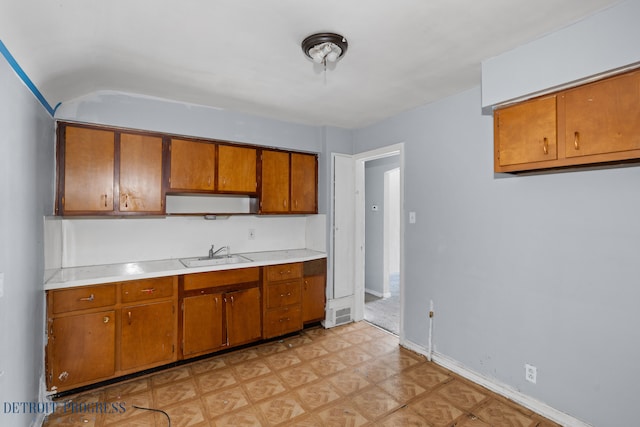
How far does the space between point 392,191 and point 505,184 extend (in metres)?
3.13

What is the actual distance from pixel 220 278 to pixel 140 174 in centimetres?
124

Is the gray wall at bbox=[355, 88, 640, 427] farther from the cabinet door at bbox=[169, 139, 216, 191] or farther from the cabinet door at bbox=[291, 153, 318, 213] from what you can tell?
the cabinet door at bbox=[169, 139, 216, 191]

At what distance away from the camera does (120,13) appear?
A: 1610 mm

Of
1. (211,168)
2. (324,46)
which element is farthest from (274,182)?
(324,46)

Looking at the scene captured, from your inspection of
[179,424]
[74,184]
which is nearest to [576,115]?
[179,424]

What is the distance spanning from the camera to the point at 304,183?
3840mm

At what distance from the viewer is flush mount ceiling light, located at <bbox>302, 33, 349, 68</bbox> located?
183cm

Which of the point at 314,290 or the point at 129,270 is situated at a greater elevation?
the point at 129,270

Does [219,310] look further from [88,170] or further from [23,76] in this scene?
[23,76]

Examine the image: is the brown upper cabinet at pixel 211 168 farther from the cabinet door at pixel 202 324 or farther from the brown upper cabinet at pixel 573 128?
the brown upper cabinet at pixel 573 128

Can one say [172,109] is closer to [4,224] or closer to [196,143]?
[196,143]

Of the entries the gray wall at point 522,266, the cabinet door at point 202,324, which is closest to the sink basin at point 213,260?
the cabinet door at point 202,324

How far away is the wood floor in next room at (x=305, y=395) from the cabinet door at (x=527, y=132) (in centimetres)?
187

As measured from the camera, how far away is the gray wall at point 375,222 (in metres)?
5.23
